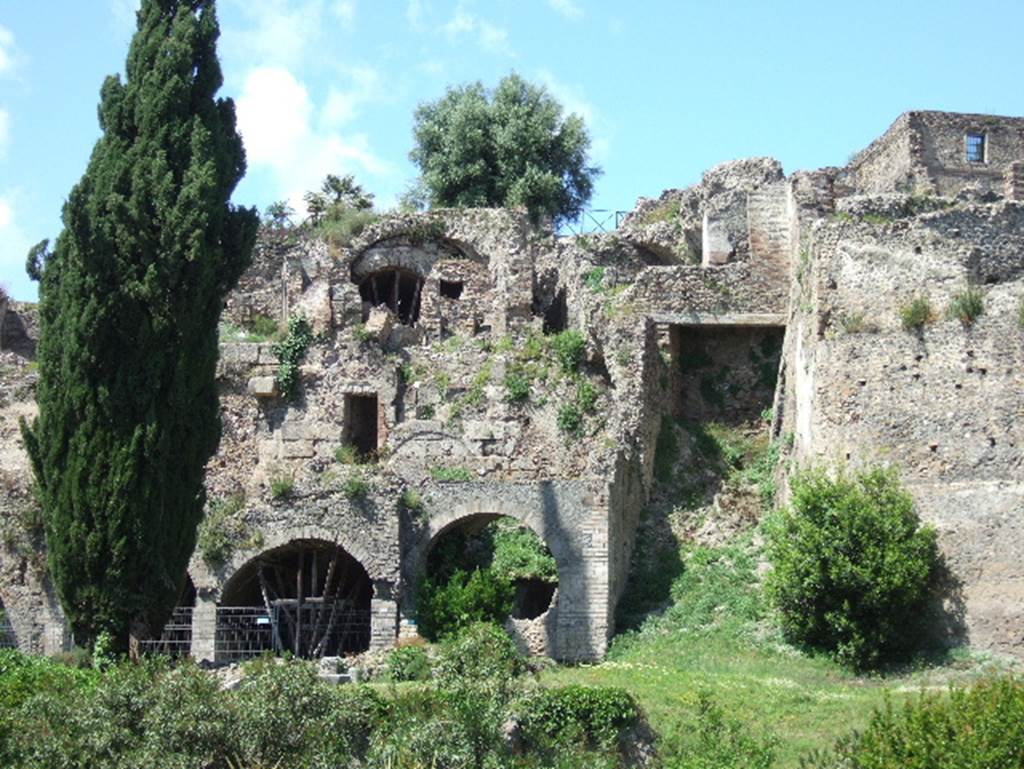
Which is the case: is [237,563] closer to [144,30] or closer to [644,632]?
[644,632]

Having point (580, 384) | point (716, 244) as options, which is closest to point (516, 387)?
point (580, 384)

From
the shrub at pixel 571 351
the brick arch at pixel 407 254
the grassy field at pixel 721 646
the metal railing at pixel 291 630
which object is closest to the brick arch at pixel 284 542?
the metal railing at pixel 291 630

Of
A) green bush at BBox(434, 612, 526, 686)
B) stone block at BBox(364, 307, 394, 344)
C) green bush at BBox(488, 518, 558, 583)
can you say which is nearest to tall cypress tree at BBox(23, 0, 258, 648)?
green bush at BBox(434, 612, 526, 686)

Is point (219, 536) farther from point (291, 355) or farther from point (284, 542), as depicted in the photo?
point (291, 355)

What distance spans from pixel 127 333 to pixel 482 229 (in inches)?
710

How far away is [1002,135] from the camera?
174 feet

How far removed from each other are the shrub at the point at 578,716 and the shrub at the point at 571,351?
49.3 ft

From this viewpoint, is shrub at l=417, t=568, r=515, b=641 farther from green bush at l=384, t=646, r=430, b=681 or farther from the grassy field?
the grassy field

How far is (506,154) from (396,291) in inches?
312

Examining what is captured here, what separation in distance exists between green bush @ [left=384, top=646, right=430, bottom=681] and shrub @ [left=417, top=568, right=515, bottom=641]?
3.84ft

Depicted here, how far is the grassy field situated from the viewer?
30.5 meters

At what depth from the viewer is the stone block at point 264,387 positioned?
45125mm

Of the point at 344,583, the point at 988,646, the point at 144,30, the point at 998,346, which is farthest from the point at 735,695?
the point at 144,30

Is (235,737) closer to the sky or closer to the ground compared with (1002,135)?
closer to the ground
